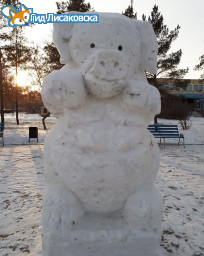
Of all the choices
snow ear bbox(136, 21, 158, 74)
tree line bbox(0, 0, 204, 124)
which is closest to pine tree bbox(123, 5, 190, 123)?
tree line bbox(0, 0, 204, 124)

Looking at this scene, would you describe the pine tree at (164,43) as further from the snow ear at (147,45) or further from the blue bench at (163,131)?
the snow ear at (147,45)

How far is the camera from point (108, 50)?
4.66 ft

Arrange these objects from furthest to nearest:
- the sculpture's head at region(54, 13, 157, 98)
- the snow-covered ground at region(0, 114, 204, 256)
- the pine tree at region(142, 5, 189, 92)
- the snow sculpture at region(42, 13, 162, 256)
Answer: the pine tree at region(142, 5, 189, 92) → the snow-covered ground at region(0, 114, 204, 256) → the snow sculpture at region(42, 13, 162, 256) → the sculpture's head at region(54, 13, 157, 98)

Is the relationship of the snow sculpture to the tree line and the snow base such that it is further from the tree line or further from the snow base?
the tree line

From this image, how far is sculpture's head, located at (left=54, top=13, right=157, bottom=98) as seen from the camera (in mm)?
1433

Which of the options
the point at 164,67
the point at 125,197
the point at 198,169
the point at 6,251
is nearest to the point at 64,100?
the point at 125,197

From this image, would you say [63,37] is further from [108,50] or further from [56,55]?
[56,55]

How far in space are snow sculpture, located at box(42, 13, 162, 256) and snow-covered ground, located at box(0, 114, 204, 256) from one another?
3.00 ft

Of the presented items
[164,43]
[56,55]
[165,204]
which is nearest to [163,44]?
[164,43]

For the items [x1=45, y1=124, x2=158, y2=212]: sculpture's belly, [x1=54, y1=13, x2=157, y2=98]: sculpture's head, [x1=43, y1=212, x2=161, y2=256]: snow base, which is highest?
[x1=54, y1=13, x2=157, y2=98]: sculpture's head

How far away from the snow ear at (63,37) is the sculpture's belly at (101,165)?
607mm

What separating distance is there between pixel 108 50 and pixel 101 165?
741 mm

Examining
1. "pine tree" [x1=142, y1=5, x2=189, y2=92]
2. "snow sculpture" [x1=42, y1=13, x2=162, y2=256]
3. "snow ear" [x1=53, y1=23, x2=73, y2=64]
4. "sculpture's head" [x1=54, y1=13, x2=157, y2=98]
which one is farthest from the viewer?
"pine tree" [x1=142, y1=5, x2=189, y2=92]

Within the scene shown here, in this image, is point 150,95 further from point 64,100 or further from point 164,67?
point 164,67
